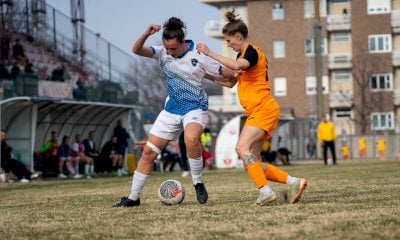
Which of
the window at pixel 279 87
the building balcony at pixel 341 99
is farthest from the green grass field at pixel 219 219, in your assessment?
the window at pixel 279 87

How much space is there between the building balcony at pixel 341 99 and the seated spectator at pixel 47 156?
4745 cm

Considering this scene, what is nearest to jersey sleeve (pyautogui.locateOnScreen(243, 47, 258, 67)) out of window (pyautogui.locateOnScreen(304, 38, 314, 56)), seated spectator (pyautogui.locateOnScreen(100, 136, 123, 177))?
seated spectator (pyautogui.locateOnScreen(100, 136, 123, 177))

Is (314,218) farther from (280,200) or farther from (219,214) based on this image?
(280,200)

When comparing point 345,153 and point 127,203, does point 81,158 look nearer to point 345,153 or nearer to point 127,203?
point 127,203

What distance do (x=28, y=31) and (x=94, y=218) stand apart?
79.9 ft

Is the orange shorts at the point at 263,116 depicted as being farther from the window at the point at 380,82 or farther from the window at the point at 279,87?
the window at the point at 279,87

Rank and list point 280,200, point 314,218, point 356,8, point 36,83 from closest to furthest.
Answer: point 314,218, point 280,200, point 36,83, point 356,8

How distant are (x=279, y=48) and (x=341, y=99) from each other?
6.59 m

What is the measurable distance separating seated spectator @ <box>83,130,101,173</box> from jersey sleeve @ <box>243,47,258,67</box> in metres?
19.7

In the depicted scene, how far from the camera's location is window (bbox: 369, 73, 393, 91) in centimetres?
7200

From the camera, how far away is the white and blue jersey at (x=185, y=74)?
35.7ft

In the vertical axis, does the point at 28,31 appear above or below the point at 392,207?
above

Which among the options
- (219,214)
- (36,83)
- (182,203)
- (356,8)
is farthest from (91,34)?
(356,8)

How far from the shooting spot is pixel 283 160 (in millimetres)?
40094
